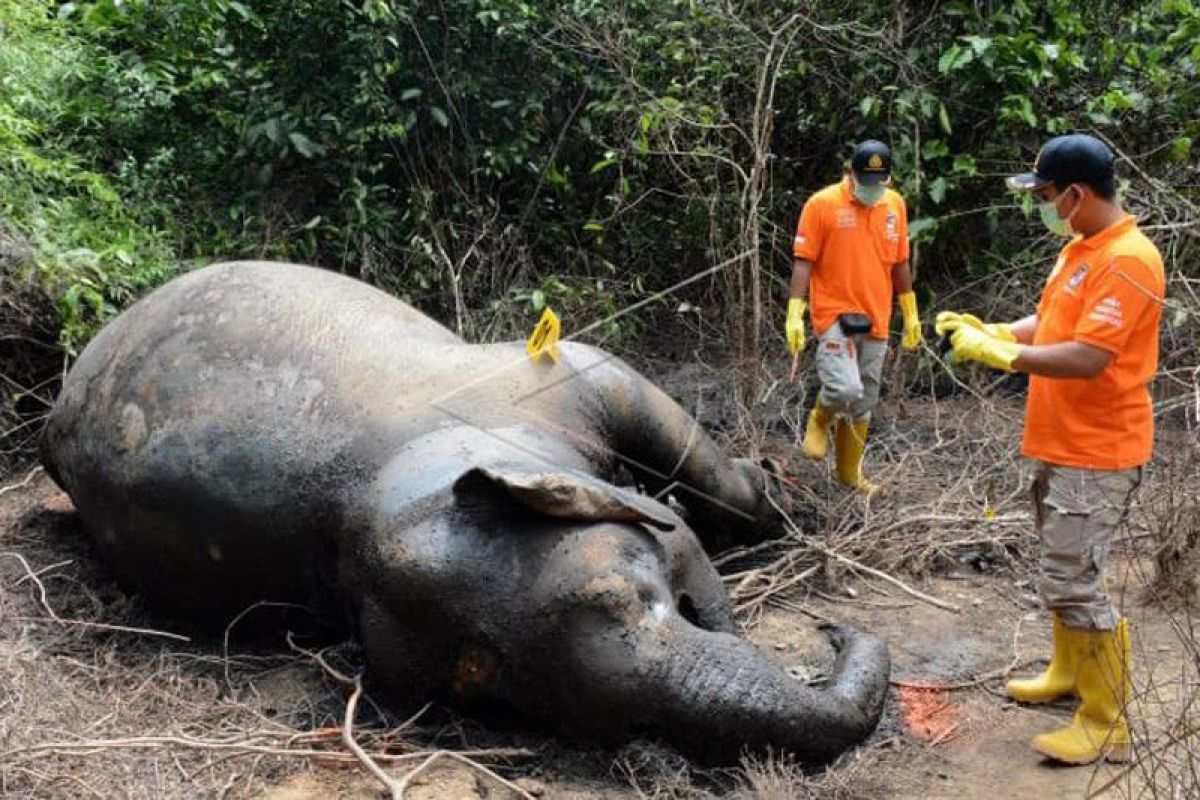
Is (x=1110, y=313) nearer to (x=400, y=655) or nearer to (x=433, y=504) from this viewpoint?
(x=433, y=504)

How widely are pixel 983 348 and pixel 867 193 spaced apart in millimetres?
2380

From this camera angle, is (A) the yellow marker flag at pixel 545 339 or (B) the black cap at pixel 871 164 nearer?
(A) the yellow marker flag at pixel 545 339

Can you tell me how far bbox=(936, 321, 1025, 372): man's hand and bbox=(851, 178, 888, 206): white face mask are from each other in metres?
2.18

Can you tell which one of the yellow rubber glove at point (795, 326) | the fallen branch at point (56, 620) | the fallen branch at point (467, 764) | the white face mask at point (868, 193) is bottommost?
the fallen branch at point (56, 620)

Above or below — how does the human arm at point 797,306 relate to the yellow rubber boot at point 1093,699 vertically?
above

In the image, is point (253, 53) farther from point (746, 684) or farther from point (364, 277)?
point (746, 684)

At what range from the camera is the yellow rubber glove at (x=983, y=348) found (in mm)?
3703

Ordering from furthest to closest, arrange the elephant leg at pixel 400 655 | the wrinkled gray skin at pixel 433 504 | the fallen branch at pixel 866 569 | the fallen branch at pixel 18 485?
1. the fallen branch at pixel 18 485
2. the fallen branch at pixel 866 569
3. the elephant leg at pixel 400 655
4. the wrinkled gray skin at pixel 433 504

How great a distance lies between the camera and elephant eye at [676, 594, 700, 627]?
4043 mm

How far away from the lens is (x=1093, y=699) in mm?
3842

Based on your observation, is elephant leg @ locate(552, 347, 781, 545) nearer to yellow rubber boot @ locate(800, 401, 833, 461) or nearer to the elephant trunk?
yellow rubber boot @ locate(800, 401, 833, 461)

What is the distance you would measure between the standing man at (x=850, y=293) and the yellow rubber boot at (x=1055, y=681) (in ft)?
5.87

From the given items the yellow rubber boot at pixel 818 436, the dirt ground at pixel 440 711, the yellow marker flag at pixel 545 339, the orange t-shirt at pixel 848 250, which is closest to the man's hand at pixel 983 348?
the dirt ground at pixel 440 711

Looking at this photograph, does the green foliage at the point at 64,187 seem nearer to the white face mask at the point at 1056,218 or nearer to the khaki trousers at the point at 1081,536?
the white face mask at the point at 1056,218
